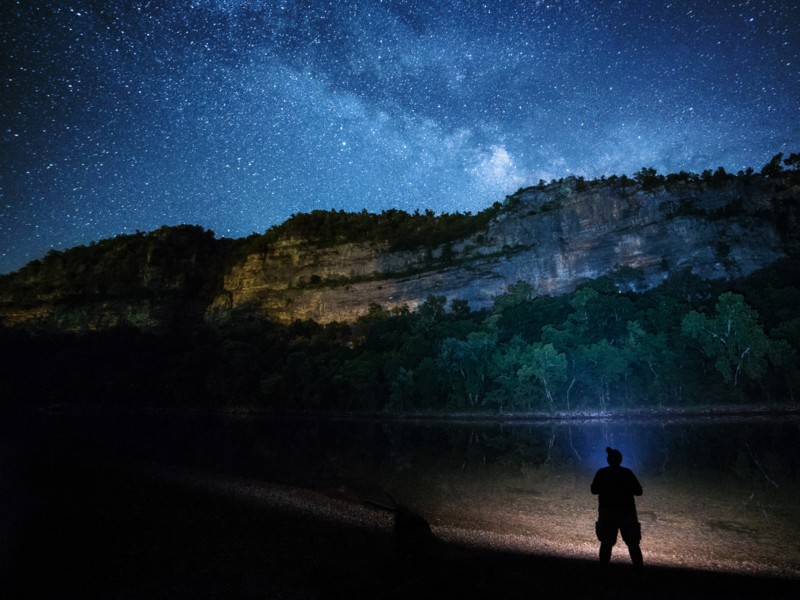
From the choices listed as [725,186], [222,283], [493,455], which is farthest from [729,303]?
[222,283]

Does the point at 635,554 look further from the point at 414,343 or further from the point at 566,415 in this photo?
the point at 414,343

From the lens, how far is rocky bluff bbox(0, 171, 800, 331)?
55.3 m

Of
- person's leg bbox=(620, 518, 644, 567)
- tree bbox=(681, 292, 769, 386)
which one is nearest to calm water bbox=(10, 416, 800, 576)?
person's leg bbox=(620, 518, 644, 567)

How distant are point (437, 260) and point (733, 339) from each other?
45768mm

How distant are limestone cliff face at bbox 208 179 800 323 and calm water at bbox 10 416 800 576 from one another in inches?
1252

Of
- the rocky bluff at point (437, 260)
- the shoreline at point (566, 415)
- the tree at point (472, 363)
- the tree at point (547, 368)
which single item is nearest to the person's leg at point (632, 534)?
the shoreline at point (566, 415)

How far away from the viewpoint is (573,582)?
662 centimetres

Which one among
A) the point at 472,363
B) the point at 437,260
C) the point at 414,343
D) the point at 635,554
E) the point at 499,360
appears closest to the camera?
the point at 635,554

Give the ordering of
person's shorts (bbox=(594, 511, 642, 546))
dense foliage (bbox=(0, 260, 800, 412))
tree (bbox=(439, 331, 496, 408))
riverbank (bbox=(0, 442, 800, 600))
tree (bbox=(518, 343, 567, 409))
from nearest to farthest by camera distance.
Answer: riverbank (bbox=(0, 442, 800, 600))
person's shorts (bbox=(594, 511, 642, 546))
dense foliage (bbox=(0, 260, 800, 412))
tree (bbox=(518, 343, 567, 409))
tree (bbox=(439, 331, 496, 408))

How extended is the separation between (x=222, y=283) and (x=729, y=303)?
88.2m

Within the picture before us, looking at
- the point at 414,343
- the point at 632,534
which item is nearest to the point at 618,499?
the point at 632,534

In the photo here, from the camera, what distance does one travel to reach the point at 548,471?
59.7 ft

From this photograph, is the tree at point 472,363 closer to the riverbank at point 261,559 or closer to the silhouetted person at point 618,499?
the riverbank at point 261,559

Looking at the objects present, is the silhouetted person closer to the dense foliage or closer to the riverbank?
the riverbank
